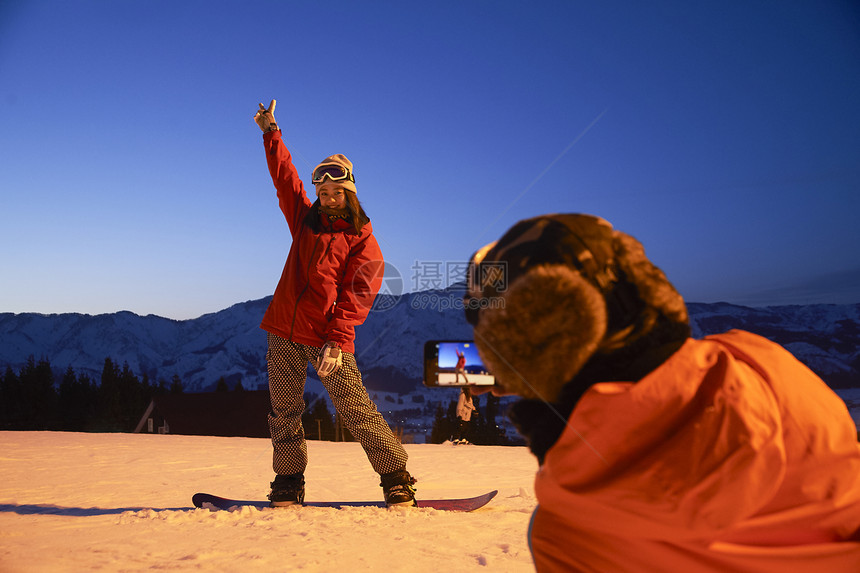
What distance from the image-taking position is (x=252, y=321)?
7579 inches

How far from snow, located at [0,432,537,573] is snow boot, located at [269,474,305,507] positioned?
0.15m

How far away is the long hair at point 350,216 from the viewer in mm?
2994

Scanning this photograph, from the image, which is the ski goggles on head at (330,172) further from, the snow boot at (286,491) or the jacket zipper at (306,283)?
the snow boot at (286,491)

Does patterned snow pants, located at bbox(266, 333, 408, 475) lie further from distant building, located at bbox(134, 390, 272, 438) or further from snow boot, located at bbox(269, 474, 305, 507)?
distant building, located at bbox(134, 390, 272, 438)

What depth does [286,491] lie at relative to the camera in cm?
290

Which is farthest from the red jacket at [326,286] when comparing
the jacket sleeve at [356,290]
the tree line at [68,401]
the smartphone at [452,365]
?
the tree line at [68,401]

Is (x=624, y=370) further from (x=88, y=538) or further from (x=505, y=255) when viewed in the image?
(x=88, y=538)

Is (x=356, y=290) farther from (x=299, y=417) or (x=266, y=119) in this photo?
(x=266, y=119)

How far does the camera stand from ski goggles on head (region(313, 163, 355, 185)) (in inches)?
115

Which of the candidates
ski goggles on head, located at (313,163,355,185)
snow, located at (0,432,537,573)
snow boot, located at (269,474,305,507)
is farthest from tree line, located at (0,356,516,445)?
ski goggles on head, located at (313,163,355,185)

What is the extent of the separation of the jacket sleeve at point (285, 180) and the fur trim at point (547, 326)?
2.66 m

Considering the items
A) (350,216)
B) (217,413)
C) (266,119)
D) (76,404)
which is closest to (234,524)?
(350,216)

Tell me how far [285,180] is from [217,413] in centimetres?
2181

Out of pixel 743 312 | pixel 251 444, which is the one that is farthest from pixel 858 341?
pixel 251 444
